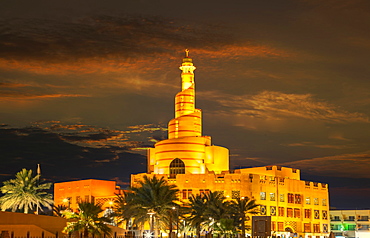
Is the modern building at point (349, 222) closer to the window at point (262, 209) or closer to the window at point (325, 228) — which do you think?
the window at point (325, 228)

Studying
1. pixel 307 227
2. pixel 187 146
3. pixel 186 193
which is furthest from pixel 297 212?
pixel 187 146

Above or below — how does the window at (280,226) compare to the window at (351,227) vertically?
below

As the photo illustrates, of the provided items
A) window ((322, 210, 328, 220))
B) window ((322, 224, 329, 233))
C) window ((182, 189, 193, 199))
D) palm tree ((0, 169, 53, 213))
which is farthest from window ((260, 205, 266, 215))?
palm tree ((0, 169, 53, 213))

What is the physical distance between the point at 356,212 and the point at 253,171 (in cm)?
3571

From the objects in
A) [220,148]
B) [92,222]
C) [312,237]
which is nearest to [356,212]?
[312,237]

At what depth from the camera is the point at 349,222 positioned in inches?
4946

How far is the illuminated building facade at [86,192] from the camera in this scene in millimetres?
99500

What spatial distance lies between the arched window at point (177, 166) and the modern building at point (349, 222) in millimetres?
41657

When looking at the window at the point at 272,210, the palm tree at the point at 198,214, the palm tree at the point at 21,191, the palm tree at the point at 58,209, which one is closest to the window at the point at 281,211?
the window at the point at 272,210

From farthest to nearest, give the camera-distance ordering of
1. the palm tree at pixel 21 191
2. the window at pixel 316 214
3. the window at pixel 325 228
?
the window at pixel 325 228
the window at pixel 316 214
the palm tree at pixel 21 191

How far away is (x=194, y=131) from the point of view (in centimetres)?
10162

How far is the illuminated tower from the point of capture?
9912 centimetres

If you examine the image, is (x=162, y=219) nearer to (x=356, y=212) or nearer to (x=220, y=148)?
(x=220, y=148)

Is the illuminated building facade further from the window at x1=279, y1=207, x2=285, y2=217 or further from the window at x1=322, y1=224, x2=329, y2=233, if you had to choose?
the window at x1=322, y1=224, x2=329, y2=233
